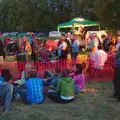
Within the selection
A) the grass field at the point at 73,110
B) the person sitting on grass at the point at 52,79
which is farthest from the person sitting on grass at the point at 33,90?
the person sitting on grass at the point at 52,79

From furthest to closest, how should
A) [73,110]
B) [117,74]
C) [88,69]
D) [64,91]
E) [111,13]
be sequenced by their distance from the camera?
[111,13], [88,69], [117,74], [64,91], [73,110]

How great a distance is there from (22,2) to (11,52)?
210 feet

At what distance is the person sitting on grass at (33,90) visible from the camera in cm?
820

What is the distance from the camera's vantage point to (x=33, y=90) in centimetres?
820

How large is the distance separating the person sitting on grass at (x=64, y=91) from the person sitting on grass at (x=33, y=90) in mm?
363

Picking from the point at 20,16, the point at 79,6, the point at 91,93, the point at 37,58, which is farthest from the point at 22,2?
Result: the point at 91,93

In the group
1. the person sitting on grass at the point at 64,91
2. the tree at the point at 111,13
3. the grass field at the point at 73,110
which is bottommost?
the grass field at the point at 73,110

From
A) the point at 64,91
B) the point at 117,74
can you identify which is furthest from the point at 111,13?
the point at 64,91

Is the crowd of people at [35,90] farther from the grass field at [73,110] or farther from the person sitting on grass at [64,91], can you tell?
the grass field at [73,110]

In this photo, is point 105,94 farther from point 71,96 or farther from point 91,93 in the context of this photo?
point 71,96

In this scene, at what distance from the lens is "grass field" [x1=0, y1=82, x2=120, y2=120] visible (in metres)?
7.33

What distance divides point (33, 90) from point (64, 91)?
770mm

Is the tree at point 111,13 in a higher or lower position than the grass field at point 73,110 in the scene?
higher

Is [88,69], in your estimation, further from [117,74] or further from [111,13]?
[111,13]
